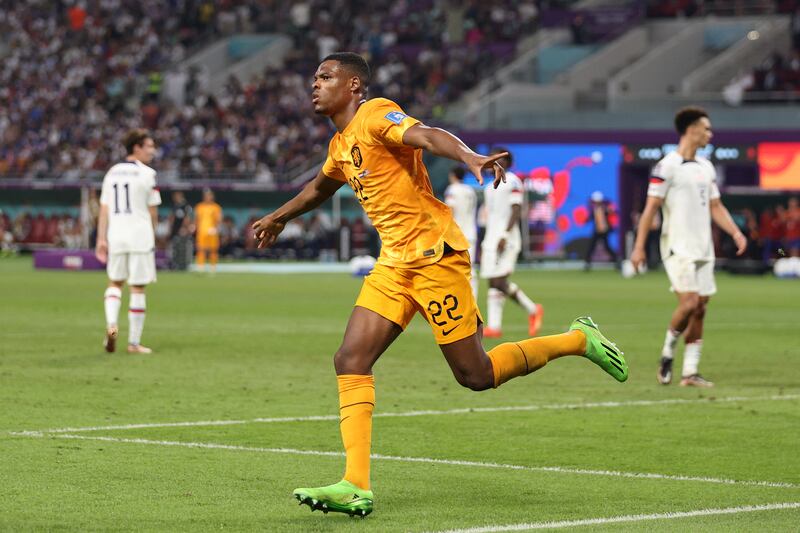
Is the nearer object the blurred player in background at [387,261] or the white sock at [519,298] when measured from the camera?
the blurred player in background at [387,261]

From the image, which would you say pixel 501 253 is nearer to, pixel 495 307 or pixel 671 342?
pixel 495 307

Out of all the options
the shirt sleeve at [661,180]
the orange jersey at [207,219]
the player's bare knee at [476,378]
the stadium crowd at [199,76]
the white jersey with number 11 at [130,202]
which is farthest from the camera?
the stadium crowd at [199,76]

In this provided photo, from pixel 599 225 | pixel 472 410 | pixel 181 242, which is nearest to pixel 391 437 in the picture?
pixel 472 410

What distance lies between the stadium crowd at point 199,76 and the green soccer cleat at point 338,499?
42.8 metres

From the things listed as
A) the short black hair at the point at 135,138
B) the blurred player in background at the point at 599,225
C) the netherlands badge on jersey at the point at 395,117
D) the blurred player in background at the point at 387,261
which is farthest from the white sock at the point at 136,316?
the blurred player in background at the point at 599,225

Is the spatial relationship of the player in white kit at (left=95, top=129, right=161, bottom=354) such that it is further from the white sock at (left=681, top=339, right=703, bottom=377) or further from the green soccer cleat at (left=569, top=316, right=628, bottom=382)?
the green soccer cleat at (left=569, top=316, right=628, bottom=382)

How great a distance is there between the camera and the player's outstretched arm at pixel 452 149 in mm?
6922

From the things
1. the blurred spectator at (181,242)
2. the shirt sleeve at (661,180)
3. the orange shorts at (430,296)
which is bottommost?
the blurred spectator at (181,242)

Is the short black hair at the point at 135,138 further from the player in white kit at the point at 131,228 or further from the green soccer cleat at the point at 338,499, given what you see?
the green soccer cleat at the point at 338,499

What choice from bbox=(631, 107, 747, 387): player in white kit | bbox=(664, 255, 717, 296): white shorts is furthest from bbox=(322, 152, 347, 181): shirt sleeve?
bbox=(664, 255, 717, 296): white shorts

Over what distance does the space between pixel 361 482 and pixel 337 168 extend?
5.65 feet

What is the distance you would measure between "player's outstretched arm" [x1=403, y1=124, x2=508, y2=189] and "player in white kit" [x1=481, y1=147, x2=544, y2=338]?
12231 mm

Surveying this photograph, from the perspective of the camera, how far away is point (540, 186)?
154ft

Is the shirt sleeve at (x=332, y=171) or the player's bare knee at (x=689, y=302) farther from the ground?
the shirt sleeve at (x=332, y=171)
